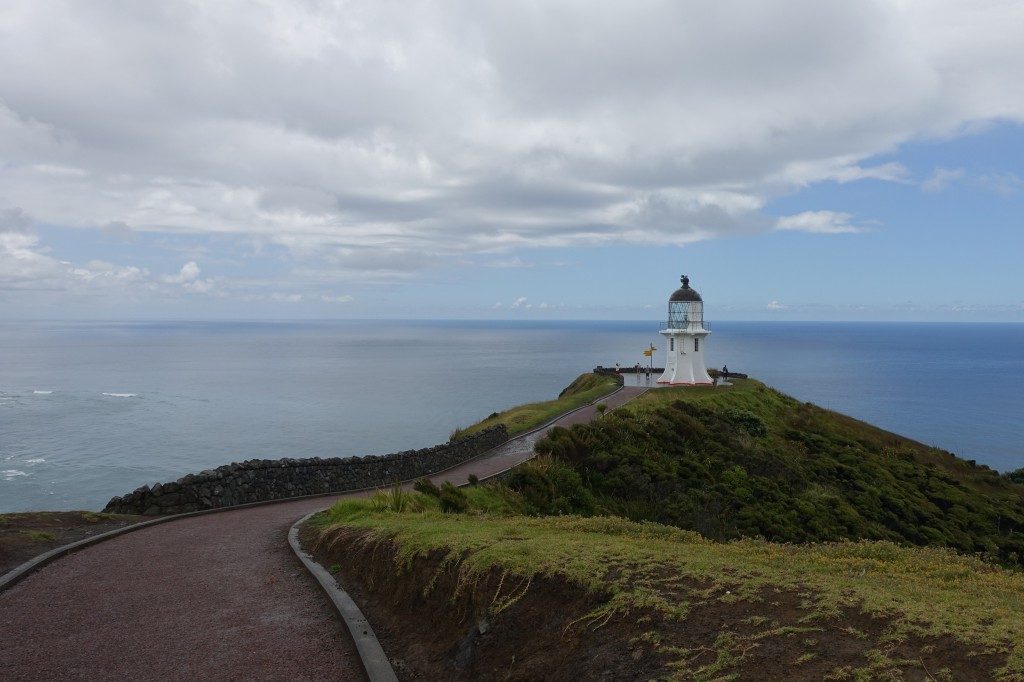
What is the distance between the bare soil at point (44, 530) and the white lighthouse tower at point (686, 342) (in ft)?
110

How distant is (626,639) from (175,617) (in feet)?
18.9

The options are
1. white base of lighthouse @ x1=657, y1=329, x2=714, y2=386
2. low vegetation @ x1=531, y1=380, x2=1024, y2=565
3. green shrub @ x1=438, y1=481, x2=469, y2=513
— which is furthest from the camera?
white base of lighthouse @ x1=657, y1=329, x2=714, y2=386

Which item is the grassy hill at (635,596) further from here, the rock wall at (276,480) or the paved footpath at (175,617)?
the rock wall at (276,480)

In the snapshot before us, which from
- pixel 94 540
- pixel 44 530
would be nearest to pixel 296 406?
pixel 44 530

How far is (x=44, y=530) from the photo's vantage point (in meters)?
13.4

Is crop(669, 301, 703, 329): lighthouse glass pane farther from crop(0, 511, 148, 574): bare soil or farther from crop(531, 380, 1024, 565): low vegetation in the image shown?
crop(0, 511, 148, 574): bare soil

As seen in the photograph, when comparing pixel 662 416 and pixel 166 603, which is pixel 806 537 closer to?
pixel 662 416

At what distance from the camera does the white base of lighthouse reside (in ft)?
143

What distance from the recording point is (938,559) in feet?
30.4

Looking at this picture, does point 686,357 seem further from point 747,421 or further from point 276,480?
point 276,480

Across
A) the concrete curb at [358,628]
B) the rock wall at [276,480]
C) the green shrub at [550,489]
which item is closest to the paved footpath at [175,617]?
the concrete curb at [358,628]

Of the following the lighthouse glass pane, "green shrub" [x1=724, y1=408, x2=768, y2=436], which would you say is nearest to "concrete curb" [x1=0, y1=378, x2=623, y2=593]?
"green shrub" [x1=724, y1=408, x2=768, y2=436]

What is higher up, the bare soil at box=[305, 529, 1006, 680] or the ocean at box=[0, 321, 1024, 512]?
the bare soil at box=[305, 529, 1006, 680]

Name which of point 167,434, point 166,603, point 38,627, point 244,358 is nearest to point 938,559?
point 166,603
